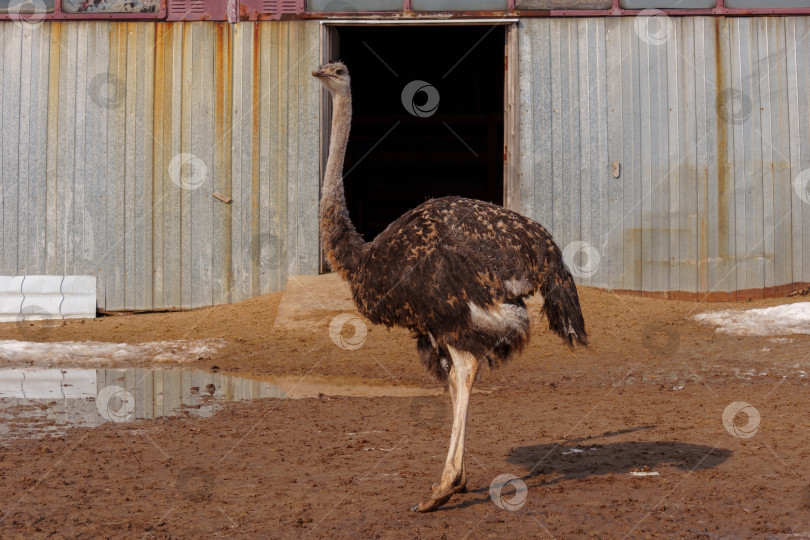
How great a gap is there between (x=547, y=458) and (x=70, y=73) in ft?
31.8

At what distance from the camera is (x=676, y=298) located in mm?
12000

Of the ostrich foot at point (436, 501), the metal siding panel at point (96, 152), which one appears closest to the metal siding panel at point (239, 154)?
the metal siding panel at point (96, 152)


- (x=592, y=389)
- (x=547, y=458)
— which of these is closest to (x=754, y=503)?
(x=547, y=458)

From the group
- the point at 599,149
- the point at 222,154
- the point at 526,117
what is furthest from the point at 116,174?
the point at 599,149

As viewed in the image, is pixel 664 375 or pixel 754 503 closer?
Answer: pixel 754 503

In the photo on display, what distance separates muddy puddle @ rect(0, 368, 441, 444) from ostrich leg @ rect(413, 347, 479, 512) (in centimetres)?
286

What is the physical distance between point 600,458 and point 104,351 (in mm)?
6226

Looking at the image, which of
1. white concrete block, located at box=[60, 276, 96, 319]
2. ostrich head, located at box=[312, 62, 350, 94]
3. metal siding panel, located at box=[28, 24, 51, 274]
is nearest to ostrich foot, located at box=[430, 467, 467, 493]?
ostrich head, located at box=[312, 62, 350, 94]

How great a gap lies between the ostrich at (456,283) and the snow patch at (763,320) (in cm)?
557

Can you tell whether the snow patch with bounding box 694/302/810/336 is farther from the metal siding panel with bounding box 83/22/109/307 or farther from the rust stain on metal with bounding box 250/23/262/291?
the metal siding panel with bounding box 83/22/109/307

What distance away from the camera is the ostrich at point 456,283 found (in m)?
4.78

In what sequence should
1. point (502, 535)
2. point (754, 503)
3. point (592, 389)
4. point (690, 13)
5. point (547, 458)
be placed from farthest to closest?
point (690, 13) < point (592, 389) < point (547, 458) < point (754, 503) < point (502, 535)

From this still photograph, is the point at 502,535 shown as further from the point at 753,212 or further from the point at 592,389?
the point at 753,212

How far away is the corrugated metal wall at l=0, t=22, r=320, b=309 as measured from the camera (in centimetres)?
1210
